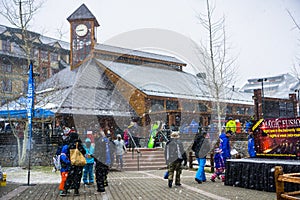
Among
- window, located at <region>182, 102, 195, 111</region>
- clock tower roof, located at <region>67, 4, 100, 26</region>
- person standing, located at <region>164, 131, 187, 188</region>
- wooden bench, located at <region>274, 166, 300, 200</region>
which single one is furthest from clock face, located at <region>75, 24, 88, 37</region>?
wooden bench, located at <region>274, 166, 300, 200</region>

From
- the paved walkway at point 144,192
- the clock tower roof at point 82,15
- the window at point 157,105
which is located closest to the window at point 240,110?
the window at point 157,105

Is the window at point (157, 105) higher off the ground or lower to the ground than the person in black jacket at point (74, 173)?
higher

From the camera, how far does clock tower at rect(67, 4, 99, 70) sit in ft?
119

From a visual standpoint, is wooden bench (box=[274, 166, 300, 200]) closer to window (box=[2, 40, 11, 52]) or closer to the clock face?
the clock face

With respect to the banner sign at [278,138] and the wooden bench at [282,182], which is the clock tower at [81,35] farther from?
the wooden bench at [282,182]

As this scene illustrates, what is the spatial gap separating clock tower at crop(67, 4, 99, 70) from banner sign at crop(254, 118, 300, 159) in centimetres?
2679

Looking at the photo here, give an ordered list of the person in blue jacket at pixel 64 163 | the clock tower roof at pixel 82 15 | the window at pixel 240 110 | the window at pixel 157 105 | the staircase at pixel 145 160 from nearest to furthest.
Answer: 1. the person in blue jacket at pixel 64 163
2. the staircase at pixel 145 160
3. the window at pixel 157 105
4. the window at pixel 240 110
5. the clock tower roof at pixel 82 15

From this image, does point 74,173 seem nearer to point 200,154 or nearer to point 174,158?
point 174,158

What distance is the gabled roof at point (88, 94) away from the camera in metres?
25.4

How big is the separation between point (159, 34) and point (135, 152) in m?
8.13

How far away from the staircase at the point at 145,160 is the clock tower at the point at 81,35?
60.1 ft

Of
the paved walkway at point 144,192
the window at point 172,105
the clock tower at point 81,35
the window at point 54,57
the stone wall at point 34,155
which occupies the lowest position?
the paved walkway at point 144,192

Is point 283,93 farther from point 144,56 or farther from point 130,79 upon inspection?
point 130,79

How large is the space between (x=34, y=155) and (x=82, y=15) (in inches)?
825
